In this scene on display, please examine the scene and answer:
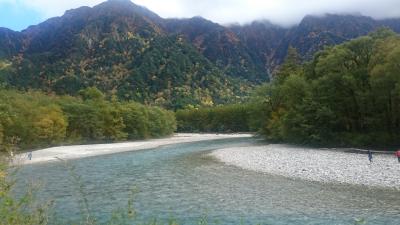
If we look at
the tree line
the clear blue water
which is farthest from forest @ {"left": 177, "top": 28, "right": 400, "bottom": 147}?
the tree line

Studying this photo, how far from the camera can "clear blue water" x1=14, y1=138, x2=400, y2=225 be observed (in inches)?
771

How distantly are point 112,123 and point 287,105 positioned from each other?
4547 cm

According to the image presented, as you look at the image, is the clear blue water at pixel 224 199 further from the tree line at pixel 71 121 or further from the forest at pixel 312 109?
the tree line at pixel 71 121

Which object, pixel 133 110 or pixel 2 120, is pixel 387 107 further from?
pixel 133 110

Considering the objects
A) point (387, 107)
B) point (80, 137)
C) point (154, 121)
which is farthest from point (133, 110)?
point (387, 107)

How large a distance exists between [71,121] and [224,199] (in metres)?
74.5

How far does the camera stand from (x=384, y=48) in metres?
50.0

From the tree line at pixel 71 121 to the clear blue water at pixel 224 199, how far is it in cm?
3026

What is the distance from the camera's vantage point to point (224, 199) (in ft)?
81.1

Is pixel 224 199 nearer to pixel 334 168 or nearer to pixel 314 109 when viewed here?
pixel 334 168

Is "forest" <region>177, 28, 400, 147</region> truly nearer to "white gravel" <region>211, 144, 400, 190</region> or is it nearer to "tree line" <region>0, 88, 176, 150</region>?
"white gravel" <region>211, 144, 400, 190</region>

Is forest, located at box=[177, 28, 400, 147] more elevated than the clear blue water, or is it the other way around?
forest, located at box=[177, 28, 400, 147]

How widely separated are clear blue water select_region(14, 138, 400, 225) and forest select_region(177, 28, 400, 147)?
23143mm

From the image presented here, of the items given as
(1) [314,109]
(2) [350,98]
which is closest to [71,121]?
(1) [314,109]
